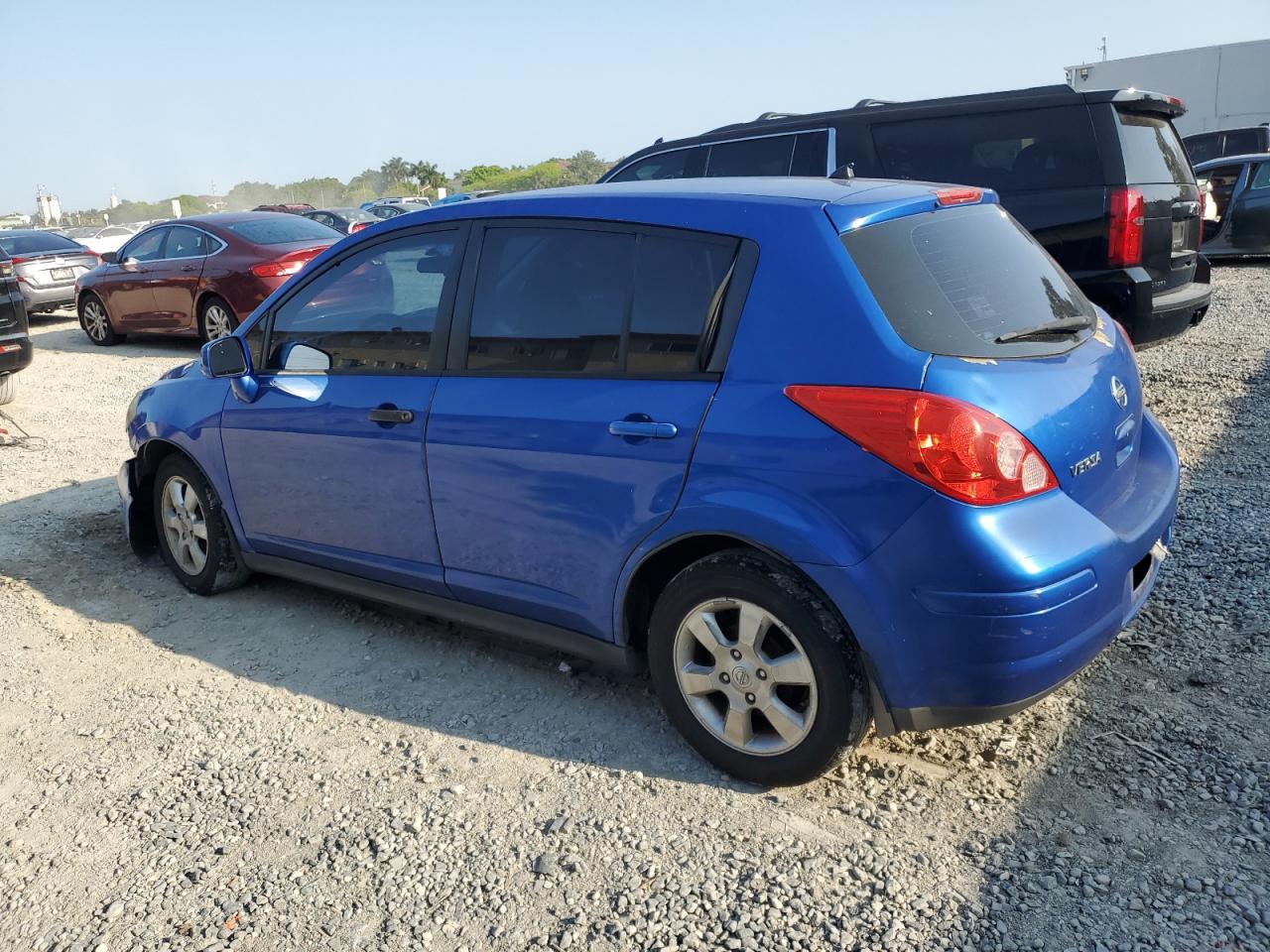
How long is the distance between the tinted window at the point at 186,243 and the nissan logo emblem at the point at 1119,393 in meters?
10.5

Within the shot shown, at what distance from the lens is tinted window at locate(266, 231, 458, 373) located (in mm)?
3918

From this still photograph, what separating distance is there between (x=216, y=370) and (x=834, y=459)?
9.29 ft

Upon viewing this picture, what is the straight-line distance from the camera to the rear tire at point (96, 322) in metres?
13.3

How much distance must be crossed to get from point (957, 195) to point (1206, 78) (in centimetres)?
4094

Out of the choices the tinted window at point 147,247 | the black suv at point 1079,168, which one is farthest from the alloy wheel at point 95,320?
the black suv at point 1079,168

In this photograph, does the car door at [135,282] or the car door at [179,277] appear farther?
the car door at [135,282]

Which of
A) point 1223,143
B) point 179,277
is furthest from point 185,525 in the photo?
point 1223,143

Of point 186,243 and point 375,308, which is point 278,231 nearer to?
point 186,243

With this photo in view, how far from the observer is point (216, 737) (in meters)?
3.73

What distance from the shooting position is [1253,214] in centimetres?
1455

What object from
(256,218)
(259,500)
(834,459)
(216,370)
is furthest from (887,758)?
(256,218)

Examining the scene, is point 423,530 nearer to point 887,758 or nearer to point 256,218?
point 887,758

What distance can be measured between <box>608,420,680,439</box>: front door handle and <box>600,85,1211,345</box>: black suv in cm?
378

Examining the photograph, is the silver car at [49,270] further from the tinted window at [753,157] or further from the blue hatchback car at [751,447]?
the blue hatchback car at [751,447]
